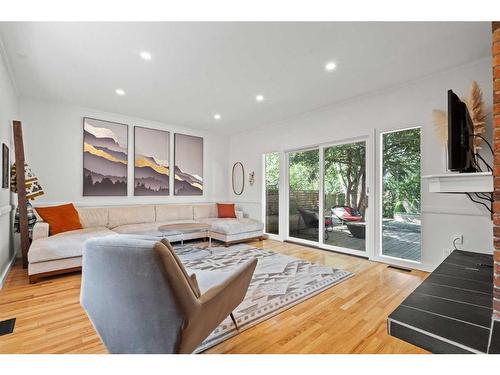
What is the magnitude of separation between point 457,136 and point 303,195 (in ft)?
9.39

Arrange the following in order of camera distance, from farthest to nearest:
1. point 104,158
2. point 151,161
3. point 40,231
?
point 151,161, point 104,158, point 40,231

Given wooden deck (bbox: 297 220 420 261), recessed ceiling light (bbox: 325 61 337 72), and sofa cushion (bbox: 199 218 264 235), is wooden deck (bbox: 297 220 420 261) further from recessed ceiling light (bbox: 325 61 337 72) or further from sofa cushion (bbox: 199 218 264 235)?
recessed ceiling light (bbox: 325 61 337 72)

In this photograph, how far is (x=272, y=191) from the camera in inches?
209

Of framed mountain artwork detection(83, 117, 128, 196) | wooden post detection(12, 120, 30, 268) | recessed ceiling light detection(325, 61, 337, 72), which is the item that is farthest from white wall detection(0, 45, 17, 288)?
recessed ceiling light detection(325, 61, 337, 72)

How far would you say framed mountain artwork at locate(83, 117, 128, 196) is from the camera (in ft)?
14.0

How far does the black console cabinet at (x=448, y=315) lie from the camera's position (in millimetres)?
1182

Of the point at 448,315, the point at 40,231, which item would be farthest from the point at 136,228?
the point at 448,315

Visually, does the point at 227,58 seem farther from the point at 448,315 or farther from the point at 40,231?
the point at 40,231

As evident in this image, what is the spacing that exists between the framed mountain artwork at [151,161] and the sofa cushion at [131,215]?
0.38 meters

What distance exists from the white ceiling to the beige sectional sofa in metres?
1.96
